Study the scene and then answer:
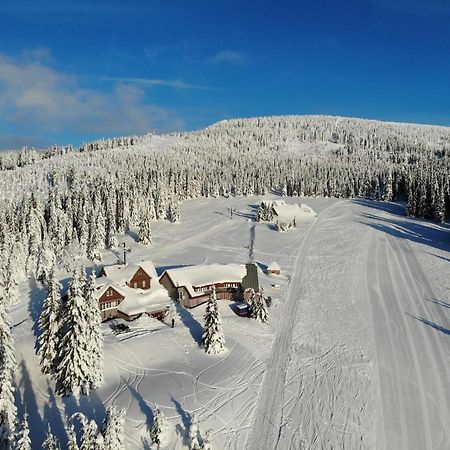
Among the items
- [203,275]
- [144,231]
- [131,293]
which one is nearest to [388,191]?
[144,231]

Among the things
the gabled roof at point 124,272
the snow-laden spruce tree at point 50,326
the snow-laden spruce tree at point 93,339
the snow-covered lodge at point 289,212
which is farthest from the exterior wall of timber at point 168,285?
the snow-covered lodge at point 289,212

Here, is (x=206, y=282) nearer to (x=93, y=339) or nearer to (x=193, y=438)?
(x=93, y=339)

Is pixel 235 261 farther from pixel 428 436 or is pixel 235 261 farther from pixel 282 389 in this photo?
pixel 428 436

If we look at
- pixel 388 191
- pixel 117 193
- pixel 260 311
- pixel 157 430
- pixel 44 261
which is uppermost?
pixel 117 193

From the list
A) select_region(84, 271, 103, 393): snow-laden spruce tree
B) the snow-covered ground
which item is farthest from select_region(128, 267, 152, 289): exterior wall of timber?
select_region(84, 271, 103, 393): snow-laden spruce tree

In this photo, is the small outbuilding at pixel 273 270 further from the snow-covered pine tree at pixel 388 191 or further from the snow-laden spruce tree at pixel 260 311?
the snow-covered pine tree at pixel 388 191

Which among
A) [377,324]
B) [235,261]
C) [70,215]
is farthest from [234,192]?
[377,324]
